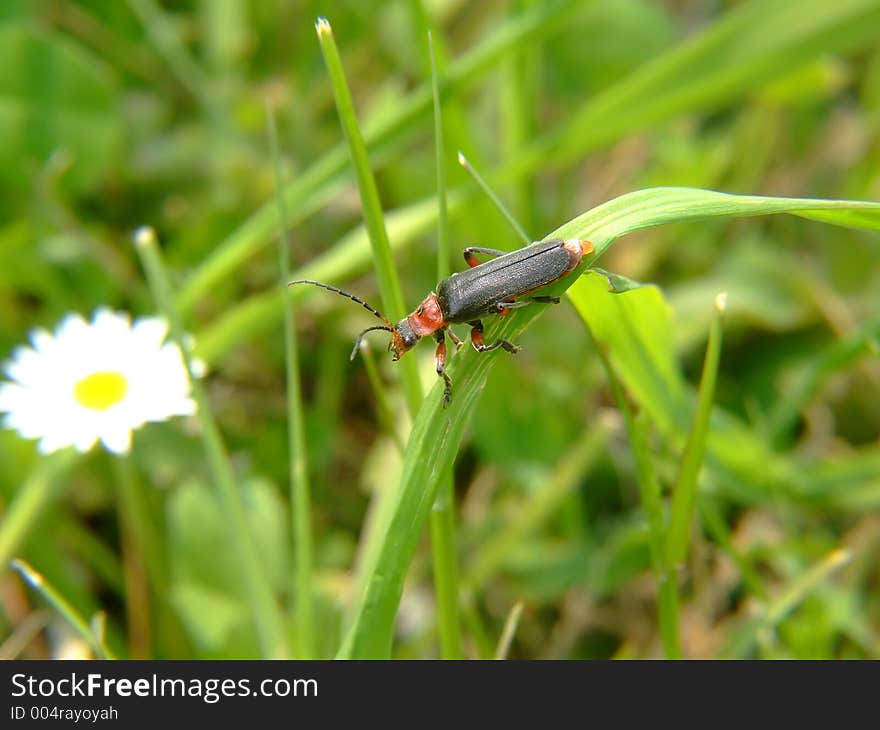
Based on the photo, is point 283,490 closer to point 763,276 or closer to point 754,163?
point 763,276

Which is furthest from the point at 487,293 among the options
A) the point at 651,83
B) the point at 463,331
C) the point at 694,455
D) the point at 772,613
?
the point at 651,83

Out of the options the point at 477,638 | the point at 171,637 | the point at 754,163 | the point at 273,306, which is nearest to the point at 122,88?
the point at 273,306

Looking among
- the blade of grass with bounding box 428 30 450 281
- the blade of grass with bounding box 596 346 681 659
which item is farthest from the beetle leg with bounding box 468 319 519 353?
the blade of grass with bounding box 596 346 681 659

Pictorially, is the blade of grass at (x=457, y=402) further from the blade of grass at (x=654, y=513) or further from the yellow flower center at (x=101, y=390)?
the yellow flower center at (x=101, y=390)

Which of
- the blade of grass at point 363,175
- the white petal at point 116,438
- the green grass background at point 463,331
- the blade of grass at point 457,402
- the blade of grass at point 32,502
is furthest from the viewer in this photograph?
the green grass background at point 463,331

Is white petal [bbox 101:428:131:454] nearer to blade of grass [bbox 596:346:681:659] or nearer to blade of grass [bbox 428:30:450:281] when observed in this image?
blade of grass [bbox 428:30:450:281]

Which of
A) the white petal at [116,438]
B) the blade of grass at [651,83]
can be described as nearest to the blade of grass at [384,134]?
the blade of grass at [651,83]
